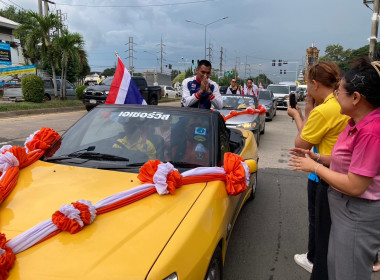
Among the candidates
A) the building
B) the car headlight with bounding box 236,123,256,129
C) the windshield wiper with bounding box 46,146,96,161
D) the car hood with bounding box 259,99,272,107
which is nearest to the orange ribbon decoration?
the windshield wiper with bounding box 46,146,96,161

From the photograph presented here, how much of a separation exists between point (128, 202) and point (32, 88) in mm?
16407

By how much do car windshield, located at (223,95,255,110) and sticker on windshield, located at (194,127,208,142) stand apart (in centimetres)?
640

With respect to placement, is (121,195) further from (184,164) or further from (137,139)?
(137,139)

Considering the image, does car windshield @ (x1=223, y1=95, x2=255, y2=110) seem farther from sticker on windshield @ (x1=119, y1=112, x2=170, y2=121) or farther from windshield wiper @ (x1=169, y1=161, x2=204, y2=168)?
windshield wiper @ (x1=169, y1=161, x2=204, y2=168)

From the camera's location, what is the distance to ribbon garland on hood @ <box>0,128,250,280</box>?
5.34 ft

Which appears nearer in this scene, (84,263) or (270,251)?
(84,263)

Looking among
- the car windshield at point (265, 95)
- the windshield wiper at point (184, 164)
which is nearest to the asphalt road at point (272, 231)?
the windshield wiper at point (184, 164)

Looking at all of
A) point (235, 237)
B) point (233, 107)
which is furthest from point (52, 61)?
point (235, 237)

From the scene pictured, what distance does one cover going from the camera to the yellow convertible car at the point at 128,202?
→ 1.55 meters

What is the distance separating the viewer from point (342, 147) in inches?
69.2

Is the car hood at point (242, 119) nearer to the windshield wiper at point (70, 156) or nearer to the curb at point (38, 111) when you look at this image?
the windshield wiper at point (70, 156)

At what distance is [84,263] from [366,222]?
1.50 metres

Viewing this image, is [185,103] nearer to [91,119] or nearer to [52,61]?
[91,119]

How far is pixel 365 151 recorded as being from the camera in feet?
5.09
